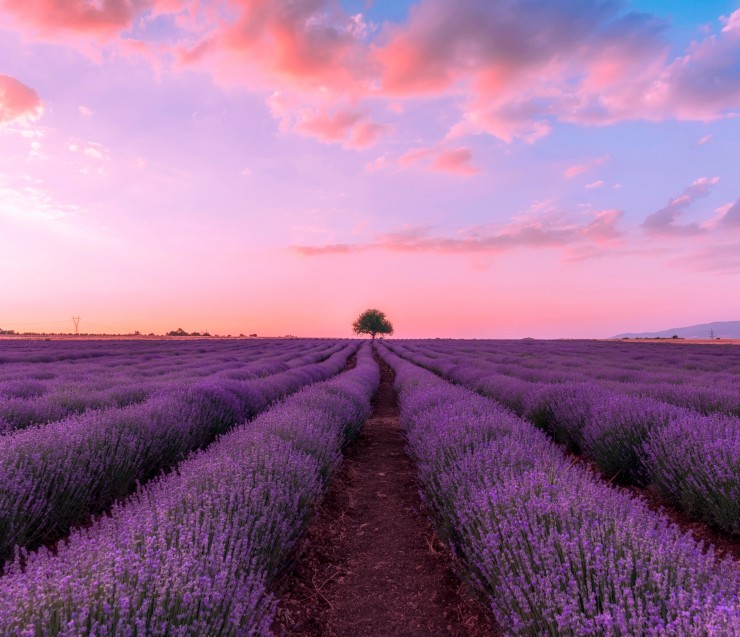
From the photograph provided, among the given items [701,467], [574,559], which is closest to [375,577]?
[574,559]

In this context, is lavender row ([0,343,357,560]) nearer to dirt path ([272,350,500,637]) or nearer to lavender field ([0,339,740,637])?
lavender field ([0,339,740,637])

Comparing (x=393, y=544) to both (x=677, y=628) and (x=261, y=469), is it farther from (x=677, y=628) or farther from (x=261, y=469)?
(x=677, y=628)

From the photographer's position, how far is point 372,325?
65.9 meters

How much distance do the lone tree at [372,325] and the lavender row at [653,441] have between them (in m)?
58.7

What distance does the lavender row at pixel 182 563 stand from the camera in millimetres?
1310

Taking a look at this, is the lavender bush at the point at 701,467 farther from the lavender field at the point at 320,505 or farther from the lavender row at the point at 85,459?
the lavender row at the point at 85,459

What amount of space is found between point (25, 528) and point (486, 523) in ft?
8.60

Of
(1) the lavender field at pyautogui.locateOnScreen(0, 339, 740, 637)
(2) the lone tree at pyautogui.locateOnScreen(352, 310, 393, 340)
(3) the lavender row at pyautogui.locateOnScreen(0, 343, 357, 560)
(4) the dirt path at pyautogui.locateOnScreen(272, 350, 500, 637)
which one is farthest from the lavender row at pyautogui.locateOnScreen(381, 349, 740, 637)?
(2) the lone tree at pyautogui.locateOnScreen(352, 310, 393, 340)

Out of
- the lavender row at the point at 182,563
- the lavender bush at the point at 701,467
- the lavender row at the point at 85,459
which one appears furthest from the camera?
the lavender bush at the point at 701,467

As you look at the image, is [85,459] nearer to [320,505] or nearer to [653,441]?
[320,505]

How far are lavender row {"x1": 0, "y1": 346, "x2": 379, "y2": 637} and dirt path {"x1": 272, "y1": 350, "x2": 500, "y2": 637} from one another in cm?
33

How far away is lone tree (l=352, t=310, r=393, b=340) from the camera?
65.9 meters

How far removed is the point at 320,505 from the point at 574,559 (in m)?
2.64

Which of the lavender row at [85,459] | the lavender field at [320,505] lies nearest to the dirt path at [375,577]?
the lavender field at [320,505]
